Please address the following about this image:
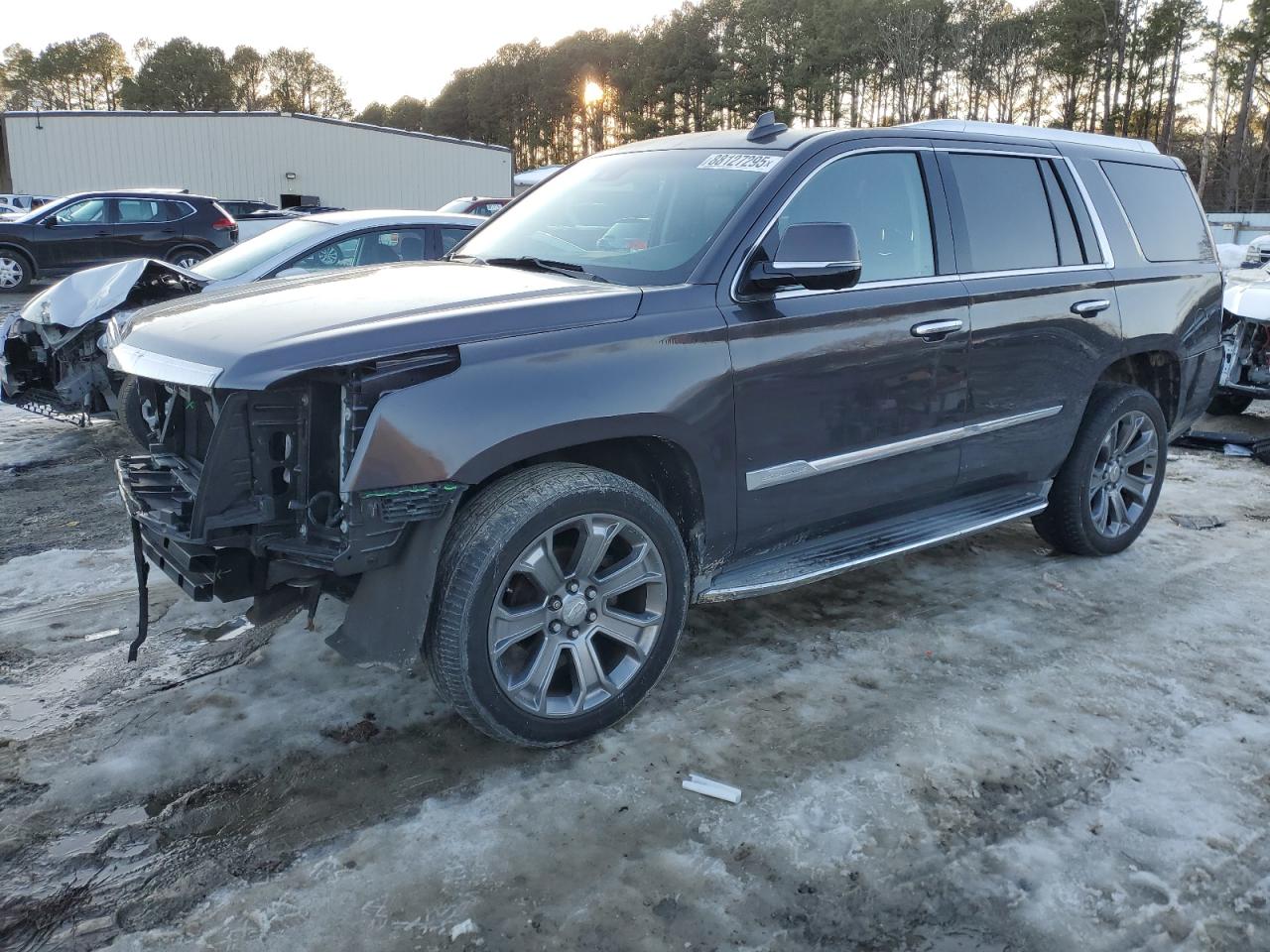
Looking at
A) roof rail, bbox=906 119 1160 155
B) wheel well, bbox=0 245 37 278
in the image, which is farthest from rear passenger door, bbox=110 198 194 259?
roof rail, bbox=906 119 1160 155

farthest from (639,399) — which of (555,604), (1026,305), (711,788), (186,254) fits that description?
(186,254)

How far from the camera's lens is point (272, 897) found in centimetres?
246

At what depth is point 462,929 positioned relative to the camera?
2359 millimetres

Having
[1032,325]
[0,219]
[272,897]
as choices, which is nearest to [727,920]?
[272,897]

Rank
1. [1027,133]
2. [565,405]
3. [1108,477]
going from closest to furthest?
[565,405]
[1027,133]
[1108,477]

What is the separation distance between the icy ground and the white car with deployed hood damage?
2302 mm

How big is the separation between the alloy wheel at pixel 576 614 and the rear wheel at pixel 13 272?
663 inches

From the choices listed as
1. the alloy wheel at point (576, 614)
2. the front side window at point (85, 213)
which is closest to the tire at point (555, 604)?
the alloy wheel at point (576, 614)

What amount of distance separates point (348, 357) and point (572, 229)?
1570 millimetres

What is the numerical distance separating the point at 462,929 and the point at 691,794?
0.82 meters

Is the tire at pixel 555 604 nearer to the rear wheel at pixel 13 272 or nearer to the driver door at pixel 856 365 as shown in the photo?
the driver door at pixel 856 365

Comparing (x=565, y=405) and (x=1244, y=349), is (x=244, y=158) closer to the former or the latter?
(x=1244, y=349)

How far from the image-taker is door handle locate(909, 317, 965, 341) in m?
3.79

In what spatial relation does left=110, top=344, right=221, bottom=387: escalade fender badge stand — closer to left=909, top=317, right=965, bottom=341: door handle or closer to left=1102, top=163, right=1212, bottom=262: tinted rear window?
left=909, top=317, right=965, bottom=341: door handle
